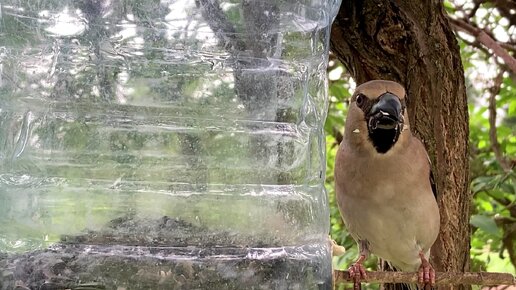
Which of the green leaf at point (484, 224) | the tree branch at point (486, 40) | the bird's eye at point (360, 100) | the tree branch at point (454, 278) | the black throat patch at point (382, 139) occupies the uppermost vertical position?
the tree branch at point (486, 40)

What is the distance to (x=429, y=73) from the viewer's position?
6.75ft

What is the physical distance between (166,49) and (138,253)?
33 centimetres

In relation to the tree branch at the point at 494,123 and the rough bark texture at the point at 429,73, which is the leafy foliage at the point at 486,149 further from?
the rough bark texture at the point at 429,73

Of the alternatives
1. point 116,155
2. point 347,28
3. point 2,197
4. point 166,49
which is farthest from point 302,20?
point 347,28

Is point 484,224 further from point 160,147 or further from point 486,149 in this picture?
point 160,147

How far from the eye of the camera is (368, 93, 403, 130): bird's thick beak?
1.74 m

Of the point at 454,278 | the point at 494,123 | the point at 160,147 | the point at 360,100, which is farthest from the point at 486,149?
the point at 160,147

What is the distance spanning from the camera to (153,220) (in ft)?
3.49

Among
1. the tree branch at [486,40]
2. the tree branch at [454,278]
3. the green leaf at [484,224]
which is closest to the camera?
the tree branch at [454,278]

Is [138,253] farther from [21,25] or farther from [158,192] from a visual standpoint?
[21,25]

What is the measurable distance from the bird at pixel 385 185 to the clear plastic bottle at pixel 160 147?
69 cm

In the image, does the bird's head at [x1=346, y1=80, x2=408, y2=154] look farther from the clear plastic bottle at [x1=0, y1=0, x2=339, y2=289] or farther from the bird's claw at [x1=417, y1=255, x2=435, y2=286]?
the clear plastic bottle at [x1=0, y1=0, x2=339, y2=289]

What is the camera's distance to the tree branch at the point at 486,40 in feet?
7.80

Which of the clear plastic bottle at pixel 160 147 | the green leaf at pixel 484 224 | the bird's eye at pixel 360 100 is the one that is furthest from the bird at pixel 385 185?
the clear plastic bottle at pixel 160 147
